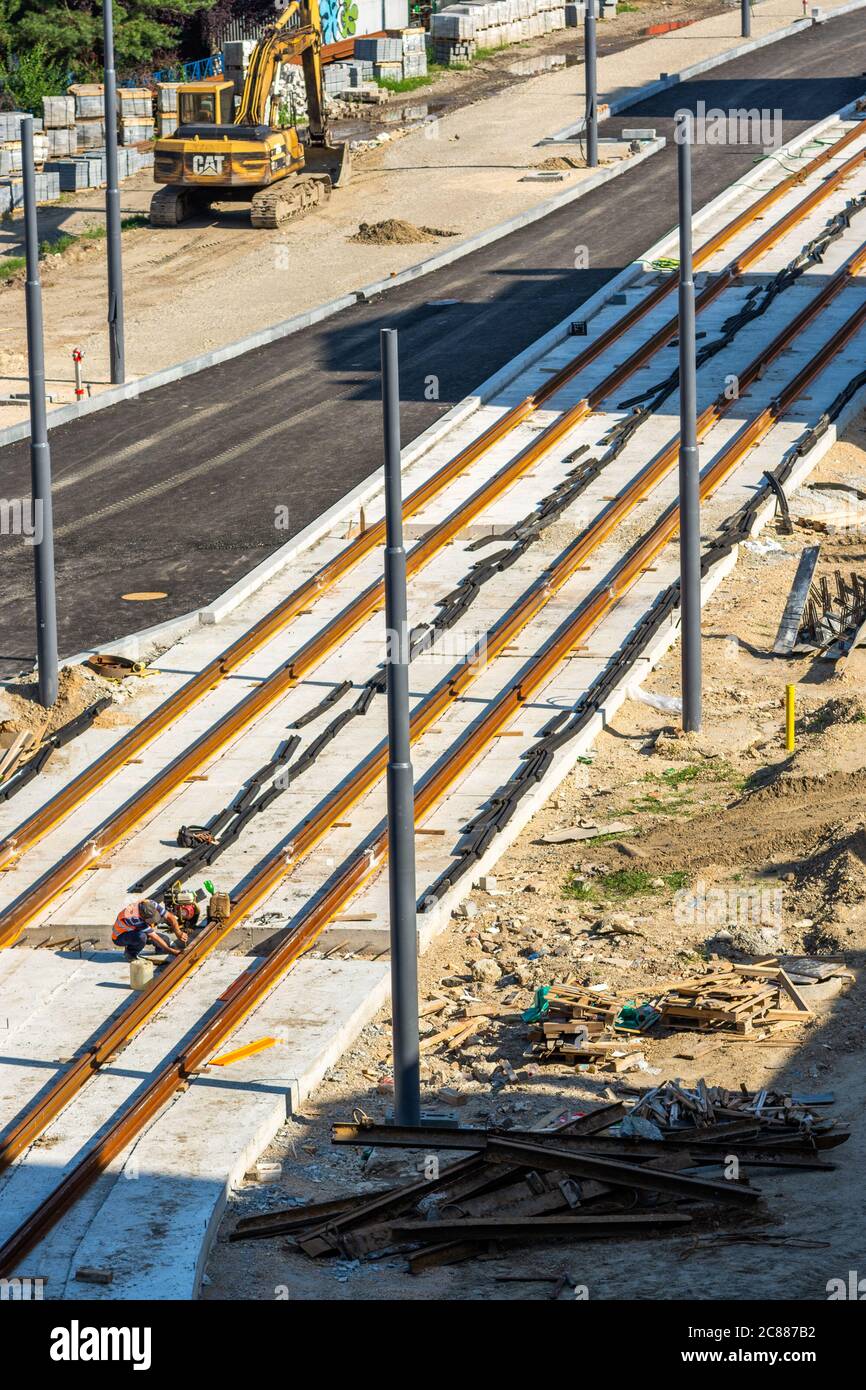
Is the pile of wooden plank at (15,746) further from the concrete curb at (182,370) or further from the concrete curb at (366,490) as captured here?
the concrete curb at (182,370)

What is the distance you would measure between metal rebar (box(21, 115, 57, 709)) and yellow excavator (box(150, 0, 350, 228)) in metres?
26.4

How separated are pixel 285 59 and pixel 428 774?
3346cm

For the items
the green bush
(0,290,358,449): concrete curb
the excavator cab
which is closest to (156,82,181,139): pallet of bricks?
the green bush

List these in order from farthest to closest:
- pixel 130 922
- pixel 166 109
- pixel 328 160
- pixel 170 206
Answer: pixel 166 109 → pixel 328 160 → pixel 170 206 → pixel 130 922

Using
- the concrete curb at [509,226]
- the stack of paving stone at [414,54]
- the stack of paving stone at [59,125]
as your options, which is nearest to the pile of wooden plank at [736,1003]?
the concrete curb at [509,226]

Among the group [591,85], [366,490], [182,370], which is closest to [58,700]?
[366,490]

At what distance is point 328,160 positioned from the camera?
54.9 metres

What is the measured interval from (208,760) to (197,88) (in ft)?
104

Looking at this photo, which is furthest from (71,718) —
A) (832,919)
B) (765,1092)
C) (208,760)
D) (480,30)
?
(480,30)

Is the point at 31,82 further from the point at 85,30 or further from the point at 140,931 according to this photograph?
the point at 140,931

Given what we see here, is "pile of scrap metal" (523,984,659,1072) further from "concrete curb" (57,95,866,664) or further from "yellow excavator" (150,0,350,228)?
"yellow excavator" (150,0,350,228)

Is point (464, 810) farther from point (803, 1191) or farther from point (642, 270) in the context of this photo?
point (642, 270)

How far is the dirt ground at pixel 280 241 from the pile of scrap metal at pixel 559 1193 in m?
25.1

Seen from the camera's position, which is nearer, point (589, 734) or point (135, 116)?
point (589, 734)
